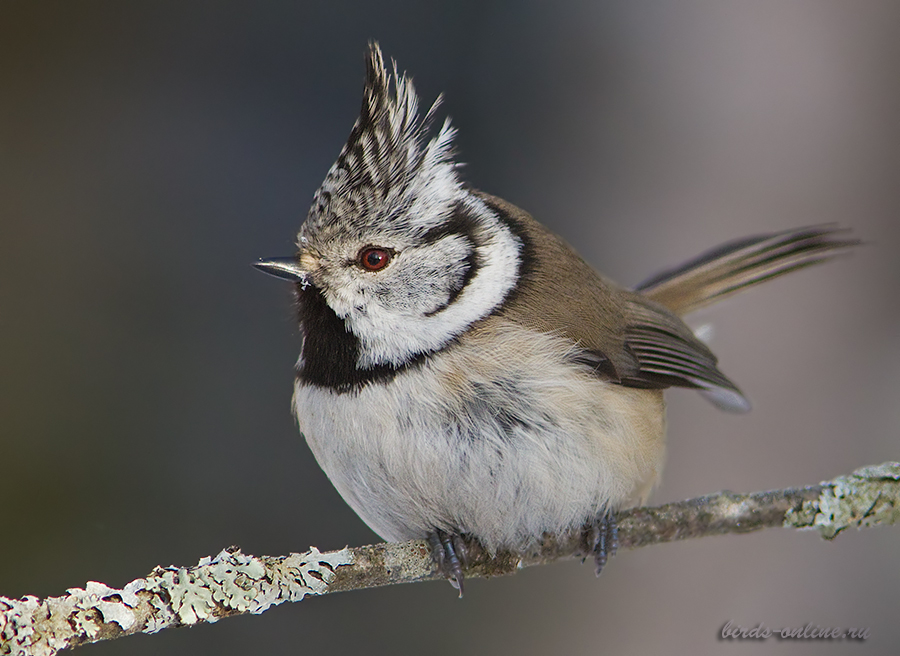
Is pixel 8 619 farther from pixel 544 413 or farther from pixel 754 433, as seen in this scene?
pixel 754 433

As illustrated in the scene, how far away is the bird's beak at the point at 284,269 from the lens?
2.11 metres

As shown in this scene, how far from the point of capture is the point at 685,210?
11.4 ft

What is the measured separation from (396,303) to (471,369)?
257 mm

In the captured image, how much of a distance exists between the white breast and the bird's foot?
88 mm

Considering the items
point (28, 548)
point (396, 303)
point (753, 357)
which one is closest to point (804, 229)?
point (753, 357)

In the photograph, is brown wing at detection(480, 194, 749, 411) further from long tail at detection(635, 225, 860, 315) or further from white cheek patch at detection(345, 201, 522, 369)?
long tail at detection(635, 225, 860, 315)

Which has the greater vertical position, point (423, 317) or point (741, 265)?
point (741, 265)

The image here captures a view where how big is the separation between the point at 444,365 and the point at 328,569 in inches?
21.8

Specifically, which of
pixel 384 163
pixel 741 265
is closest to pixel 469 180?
pixel 741 265

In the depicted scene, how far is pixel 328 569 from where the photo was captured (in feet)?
5.85

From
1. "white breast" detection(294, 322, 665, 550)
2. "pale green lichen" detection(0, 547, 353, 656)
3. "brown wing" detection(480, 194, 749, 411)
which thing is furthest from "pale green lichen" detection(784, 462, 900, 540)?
"pale green lichen" detection(0, 547, 353, 656)

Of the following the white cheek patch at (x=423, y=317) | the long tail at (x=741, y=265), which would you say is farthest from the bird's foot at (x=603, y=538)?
the long tail at (x=741, y=265)

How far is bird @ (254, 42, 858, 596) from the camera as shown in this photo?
79.2 inches

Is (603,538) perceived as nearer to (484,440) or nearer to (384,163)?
(484,440)
